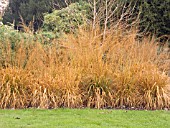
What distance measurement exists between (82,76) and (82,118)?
4.27 ft

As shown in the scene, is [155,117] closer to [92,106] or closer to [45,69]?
[92,106]

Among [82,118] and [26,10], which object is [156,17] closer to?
[82,118]

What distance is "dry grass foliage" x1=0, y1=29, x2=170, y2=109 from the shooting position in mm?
6184

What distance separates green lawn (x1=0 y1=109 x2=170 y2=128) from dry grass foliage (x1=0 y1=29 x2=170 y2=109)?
38 centimetres

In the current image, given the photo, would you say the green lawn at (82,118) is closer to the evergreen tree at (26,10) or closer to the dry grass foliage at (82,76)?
the dry grass foliage at (82,76)

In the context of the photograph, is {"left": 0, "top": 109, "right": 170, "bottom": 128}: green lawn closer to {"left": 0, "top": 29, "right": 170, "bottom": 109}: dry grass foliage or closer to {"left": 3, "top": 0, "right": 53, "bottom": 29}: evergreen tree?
{"left": 0, "top": 29, "right": 170, "bottom": 109}: dry grass foliage

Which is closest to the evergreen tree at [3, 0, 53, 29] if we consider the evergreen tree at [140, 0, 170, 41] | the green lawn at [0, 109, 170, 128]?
the evergreen tree at [140, 0, 170, 41]

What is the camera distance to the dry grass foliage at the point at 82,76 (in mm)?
6184

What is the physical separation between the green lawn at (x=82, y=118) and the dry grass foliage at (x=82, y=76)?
0.38m

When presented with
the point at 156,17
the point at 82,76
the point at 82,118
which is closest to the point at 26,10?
the point at 156,17

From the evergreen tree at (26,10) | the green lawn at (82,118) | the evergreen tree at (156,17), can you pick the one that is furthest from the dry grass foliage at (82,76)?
the evergreen tree at (26,10)

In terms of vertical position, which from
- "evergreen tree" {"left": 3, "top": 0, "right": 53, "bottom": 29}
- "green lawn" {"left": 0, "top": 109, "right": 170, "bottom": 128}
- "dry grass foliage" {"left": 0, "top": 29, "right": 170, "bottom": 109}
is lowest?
"green lawn" {"left": 0, "top": 109, "right": 170, "bottom": 128}

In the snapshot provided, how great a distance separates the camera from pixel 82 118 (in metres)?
5.37

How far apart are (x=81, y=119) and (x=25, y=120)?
915mm
